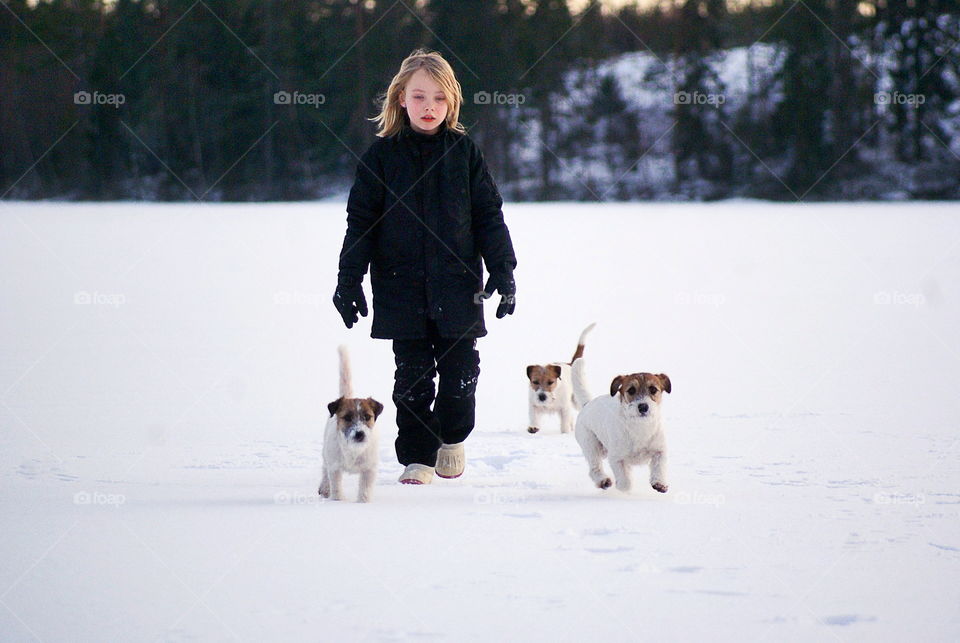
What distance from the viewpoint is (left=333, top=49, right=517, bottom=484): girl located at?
14.9ft

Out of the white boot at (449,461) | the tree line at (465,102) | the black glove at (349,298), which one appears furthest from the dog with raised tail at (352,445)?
the tree line at (465,102)

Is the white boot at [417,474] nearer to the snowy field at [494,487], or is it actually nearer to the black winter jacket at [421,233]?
the snowy field at [494,487]

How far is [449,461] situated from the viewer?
487cm

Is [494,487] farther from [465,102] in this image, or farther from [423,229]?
[465,102]

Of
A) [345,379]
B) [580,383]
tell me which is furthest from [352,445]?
[580,383]

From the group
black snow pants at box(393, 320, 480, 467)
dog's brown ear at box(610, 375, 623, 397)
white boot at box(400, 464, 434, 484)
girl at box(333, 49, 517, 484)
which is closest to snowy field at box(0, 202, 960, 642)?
white boot at box(400, 464, 434, 484)

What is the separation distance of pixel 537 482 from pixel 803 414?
7.87 feet

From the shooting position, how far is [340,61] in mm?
42094

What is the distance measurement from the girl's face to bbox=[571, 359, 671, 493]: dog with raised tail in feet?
4.66

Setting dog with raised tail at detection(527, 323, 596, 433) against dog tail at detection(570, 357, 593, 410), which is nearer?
dog tail at detection(570, 357, 593, 410)

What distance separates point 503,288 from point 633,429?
2.82 feet

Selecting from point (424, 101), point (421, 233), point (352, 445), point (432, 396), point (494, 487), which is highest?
point (424, 101)

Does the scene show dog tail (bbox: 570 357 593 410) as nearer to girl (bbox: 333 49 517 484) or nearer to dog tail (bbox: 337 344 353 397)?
girl (bbox: 333 49 517 484)

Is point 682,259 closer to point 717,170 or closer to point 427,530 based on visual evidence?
point 427,530
